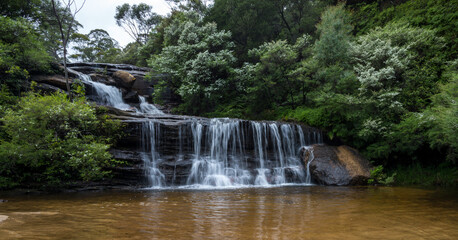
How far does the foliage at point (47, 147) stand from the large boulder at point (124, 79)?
11.0 metres

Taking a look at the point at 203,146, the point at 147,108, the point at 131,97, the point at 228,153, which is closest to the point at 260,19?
the point at 147,108

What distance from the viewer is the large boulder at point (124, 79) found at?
20.0 metres

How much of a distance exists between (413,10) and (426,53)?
5.03 meters

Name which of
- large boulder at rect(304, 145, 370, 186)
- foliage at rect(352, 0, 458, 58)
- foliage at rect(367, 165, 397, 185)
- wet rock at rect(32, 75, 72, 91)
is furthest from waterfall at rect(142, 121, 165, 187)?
foliage at rect(352, 0, 458, 58)

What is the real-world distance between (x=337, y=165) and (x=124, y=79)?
16928mm

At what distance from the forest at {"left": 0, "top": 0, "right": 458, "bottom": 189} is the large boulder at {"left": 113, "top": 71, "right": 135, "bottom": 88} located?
278cm

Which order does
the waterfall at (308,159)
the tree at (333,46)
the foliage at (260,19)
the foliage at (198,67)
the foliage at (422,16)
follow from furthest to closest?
1. the foliage at (260,19)
2. the foliage at (198,67)
3. the tree at (333,46)
4. the foliage at (422,16)
5. the waterfall at (308,159)

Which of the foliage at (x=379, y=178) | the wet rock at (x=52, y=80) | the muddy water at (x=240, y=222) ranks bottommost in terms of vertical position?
the foliage at (x=379, y=178)

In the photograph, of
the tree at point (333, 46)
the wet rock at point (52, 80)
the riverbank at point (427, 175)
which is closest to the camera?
the riverbank at point (427, 175)

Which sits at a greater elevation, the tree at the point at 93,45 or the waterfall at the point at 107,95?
the tree at the point at 93,45

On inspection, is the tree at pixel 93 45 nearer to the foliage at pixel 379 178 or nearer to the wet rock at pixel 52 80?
the wet rock at pixel 52 80

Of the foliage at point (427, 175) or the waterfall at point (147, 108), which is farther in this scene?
the waterfall at point (147, 108)

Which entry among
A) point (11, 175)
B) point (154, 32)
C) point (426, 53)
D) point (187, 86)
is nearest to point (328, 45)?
point (426, 53)

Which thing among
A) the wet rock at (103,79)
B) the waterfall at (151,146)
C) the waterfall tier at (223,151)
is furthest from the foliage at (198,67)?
the waterfall at (151,146)
